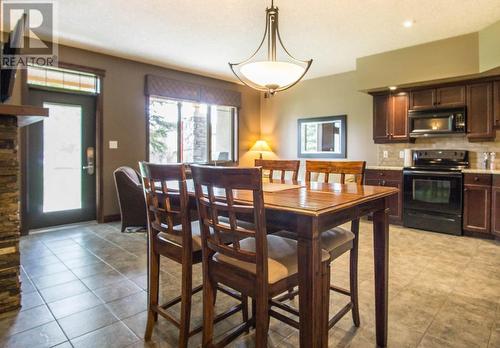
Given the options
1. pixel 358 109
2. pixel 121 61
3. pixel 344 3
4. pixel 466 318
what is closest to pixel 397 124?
pixel 358 109

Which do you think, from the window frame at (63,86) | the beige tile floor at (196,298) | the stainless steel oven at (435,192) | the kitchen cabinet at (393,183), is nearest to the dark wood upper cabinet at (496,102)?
the stainless steel oven at (435,192)

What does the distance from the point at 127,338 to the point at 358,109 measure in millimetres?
5101

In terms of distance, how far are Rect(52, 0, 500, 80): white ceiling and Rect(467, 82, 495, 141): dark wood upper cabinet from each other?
0.75 meters

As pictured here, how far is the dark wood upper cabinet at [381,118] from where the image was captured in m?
4.89

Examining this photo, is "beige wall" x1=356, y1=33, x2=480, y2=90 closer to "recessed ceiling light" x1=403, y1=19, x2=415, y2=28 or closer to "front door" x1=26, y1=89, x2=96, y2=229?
"recessed ceiling light" x1=403, y1=19, x2=415, y2=28

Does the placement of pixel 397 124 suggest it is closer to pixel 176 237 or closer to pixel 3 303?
pixel 176 237

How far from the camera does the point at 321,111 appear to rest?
610 centimetres

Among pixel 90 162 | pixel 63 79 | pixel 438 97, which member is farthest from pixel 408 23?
pixel 90 162

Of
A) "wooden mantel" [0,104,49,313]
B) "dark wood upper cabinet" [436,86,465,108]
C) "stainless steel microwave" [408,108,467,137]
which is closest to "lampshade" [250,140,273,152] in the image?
"stainless steel microwave" [408,108,467,137]

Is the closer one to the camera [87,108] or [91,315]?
[91,315]

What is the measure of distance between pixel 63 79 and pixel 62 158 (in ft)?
3.69

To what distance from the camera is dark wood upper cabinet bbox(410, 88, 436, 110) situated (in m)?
4.45

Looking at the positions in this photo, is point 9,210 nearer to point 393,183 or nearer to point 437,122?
point 393,183

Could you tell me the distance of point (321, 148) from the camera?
6141 mm
